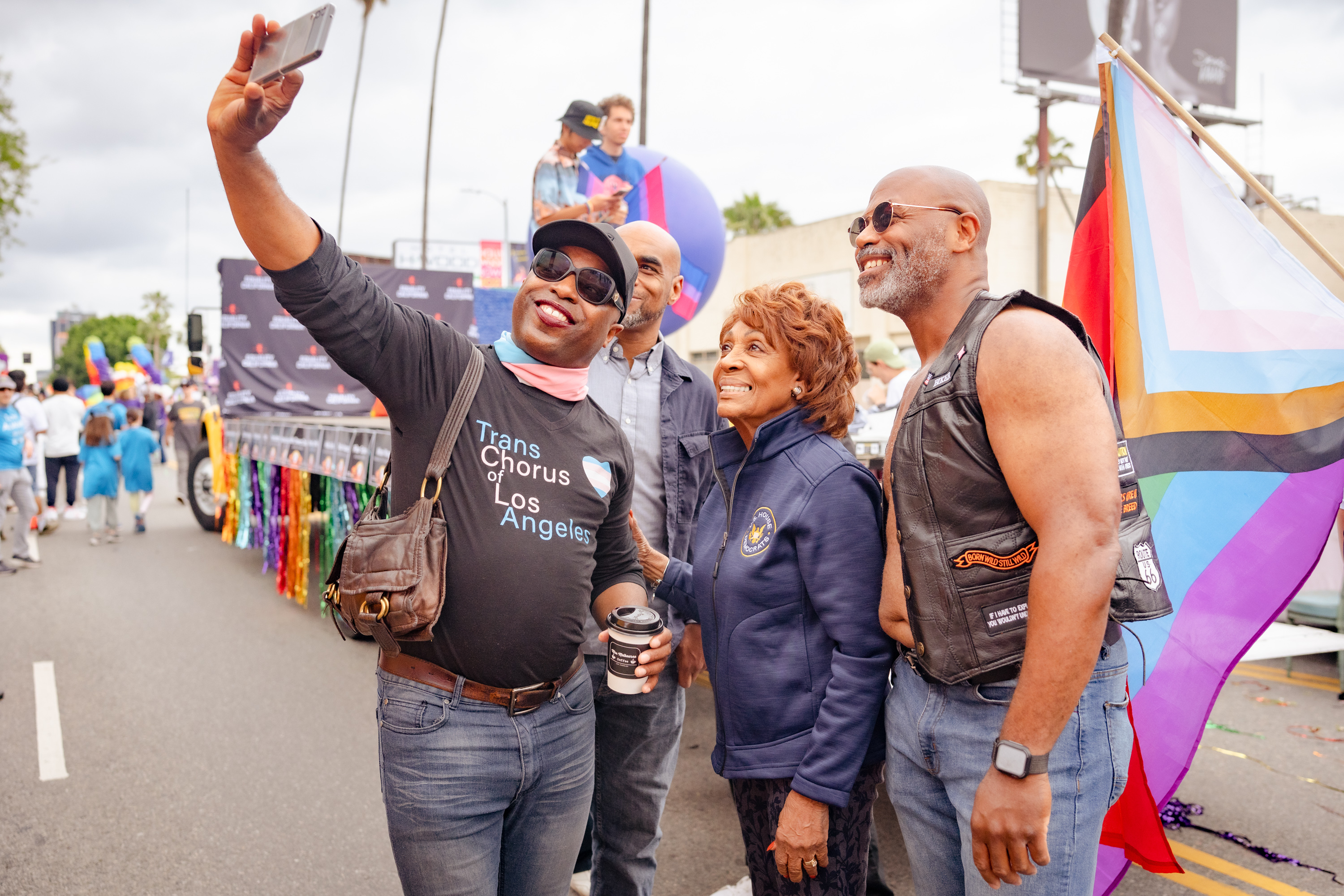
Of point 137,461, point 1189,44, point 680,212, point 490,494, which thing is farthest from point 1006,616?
point 1189,44

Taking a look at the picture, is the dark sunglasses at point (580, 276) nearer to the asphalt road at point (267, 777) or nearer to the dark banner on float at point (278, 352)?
the asphalt road at point (267, 777)

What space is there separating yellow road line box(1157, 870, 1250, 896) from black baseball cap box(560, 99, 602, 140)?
15.4ft

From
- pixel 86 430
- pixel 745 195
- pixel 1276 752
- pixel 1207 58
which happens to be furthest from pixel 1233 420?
pixel 745 195

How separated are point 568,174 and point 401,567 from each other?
4.39m

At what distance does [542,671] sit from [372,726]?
3.69 m

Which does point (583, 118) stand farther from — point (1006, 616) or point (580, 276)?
point (1006, 616)

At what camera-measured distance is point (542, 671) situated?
189cm

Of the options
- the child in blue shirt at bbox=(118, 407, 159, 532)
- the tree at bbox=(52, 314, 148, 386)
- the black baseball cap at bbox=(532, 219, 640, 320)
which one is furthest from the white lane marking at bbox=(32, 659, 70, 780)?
the tree at bbox=(52, 314, 148, 386)

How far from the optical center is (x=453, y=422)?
5.92 ft

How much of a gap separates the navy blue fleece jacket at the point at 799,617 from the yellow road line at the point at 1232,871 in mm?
2443

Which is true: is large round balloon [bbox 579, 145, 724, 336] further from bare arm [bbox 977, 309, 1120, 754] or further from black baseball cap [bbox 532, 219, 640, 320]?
bare arm [bbox 977, 309, 1120, 754]

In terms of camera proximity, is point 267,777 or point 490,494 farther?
point 267,777

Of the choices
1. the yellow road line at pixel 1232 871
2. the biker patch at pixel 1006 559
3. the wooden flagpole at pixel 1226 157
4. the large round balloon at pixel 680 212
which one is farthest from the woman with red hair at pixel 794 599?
the large round balloon at pixel 680 212

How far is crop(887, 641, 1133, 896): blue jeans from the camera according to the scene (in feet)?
5.23
